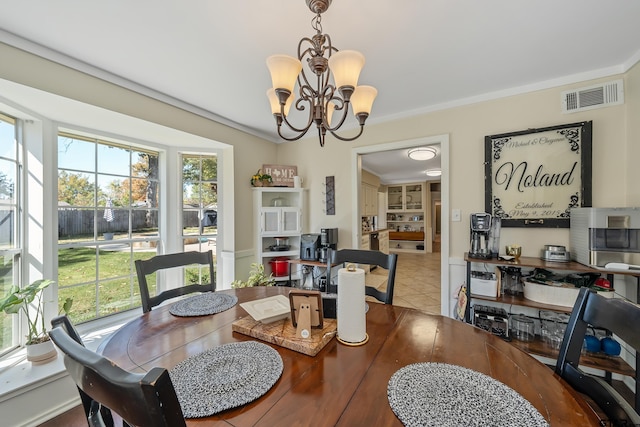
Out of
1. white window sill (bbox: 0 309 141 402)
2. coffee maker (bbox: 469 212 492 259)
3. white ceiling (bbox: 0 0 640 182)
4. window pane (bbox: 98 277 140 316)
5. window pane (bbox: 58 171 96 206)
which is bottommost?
white window sill (bbox: 0 309 141 402)

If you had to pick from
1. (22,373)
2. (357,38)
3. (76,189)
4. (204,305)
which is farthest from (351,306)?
(76,189)

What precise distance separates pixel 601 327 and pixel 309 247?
2.49m

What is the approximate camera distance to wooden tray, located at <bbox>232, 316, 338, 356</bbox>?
2.97 feet

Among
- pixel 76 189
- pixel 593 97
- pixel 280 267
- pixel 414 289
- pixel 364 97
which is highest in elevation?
pixel 593 97

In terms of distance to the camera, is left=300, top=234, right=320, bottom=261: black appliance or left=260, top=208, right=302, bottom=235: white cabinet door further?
left=260, top=208, right=302, bottom=235: white cabinet door

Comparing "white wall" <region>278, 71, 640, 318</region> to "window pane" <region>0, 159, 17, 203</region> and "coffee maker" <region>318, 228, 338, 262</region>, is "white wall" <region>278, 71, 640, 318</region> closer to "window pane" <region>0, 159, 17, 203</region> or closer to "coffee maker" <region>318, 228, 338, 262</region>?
"coffee maker" <region>318, 228, 338, 262</region>

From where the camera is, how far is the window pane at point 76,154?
2148 mm

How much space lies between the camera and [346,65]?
45.4 inches

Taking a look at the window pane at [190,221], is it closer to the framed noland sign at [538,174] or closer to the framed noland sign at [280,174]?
the framed noland sign at [280,174]

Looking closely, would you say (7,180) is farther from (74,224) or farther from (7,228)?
(74,224)

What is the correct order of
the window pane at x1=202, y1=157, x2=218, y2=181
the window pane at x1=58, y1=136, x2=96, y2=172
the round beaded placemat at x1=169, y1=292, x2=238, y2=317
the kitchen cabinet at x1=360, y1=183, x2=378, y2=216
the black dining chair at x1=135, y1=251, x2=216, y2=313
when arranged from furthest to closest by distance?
the kitchen cabinet at x1=360, y1=183, x2=378, y2=216, the window pane at x1=202, y1=157, x2=218, y2=181, the window pane at x1=58, y1=136, x2=96, y2=172, the black dining chair at x1=135, y1=251, x2=216, y2=313, the round beaded placemat at x1=169, y1=292, x2=238, y2=317

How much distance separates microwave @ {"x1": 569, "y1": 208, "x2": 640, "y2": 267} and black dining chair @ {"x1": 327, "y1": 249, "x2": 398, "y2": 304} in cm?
145

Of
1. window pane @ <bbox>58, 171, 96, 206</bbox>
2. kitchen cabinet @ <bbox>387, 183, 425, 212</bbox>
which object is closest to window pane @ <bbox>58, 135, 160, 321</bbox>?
window pane @ <bbox>58, 171, 96, 206</bbox>

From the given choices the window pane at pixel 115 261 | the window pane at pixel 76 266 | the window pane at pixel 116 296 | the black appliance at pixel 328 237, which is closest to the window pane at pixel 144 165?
the window pane at pixel 115 261
